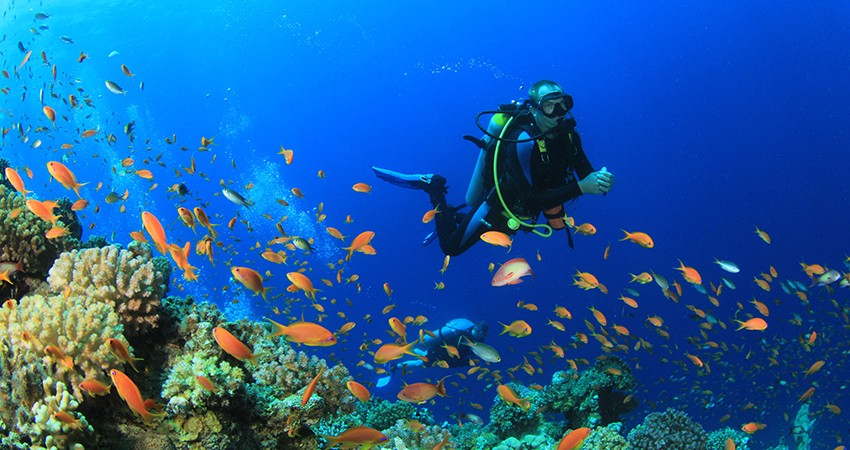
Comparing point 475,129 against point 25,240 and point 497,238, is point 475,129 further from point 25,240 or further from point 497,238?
point 25,240

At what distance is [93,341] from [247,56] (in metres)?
72.7

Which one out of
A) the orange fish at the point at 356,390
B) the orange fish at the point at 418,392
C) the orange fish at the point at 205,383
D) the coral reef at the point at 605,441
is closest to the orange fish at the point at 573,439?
the orange fish at the point at 418,392

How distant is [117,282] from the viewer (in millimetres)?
3756

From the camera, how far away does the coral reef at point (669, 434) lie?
6.47 meters

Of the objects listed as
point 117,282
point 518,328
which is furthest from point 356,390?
point 518,328

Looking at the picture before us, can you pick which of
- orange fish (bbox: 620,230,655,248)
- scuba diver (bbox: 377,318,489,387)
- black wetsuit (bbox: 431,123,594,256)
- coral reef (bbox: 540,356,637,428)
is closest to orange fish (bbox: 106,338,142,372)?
black wetsuit (bbox: 431,123,594,256)

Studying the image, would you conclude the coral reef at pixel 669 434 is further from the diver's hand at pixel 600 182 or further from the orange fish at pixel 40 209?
the orange fish at pixel 40 209

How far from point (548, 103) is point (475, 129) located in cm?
6279

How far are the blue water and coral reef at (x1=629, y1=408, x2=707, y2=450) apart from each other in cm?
4115

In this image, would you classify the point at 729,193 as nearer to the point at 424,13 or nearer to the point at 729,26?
the point at 729,26

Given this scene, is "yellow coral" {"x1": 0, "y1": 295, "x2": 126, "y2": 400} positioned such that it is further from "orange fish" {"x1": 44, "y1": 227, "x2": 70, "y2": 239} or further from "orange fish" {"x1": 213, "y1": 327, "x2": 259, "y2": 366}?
"orange fish" {"x1": 44, "y1": 227, "x2": 70, "y2": 239}

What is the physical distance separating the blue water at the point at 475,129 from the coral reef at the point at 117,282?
42.6m

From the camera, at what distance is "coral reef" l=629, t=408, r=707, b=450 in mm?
6474

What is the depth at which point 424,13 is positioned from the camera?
6962cm
